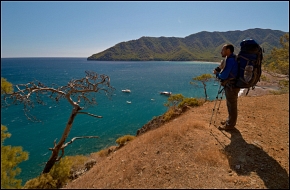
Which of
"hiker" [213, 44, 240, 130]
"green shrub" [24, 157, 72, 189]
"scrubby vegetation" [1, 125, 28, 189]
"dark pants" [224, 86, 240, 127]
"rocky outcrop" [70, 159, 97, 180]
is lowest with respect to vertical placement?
"rocky outcrop" [70, 159, 97, 180]

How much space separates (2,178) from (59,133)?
3210cm

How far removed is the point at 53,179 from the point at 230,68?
341 inches

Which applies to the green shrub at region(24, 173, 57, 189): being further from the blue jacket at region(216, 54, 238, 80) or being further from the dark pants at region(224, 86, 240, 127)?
the blue jacket at region(216, 54, 238, 80)

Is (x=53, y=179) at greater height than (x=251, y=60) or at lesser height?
lesser

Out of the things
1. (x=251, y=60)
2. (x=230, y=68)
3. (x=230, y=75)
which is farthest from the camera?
(x=230, y=75)

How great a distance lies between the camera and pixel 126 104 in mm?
52094

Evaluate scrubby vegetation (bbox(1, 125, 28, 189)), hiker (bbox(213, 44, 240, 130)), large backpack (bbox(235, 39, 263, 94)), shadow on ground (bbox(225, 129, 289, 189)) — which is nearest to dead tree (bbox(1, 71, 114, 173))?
scrubby vegetation (bbox(1, 125, 28, 189))

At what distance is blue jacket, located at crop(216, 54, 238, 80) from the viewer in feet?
19.4

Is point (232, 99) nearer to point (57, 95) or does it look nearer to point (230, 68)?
A: point (230, 68)

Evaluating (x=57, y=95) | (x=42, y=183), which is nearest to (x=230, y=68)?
(x=42, y=183)

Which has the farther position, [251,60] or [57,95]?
[57,95]

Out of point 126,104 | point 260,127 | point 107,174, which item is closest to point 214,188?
point 107,174

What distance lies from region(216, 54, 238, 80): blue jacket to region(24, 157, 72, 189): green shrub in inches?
316

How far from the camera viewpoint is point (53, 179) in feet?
26.1
